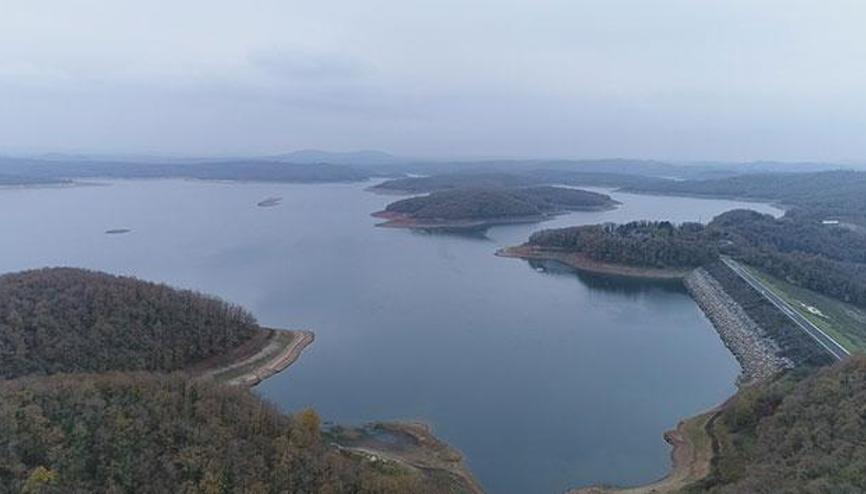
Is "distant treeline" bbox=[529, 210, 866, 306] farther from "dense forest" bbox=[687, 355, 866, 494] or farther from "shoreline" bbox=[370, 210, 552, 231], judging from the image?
"dense forest" bbox=[687, 355, 866, 494]

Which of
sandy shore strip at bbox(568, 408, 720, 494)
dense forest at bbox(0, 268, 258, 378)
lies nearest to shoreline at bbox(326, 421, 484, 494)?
sandy shore strip at bbox(568, 408, 720, 494)

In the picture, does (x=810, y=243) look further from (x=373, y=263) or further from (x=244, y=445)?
(x=244, y=445)

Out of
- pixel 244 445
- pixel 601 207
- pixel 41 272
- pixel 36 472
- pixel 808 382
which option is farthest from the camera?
pixel 601 207

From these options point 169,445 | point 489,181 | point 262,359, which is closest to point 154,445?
point 169,445

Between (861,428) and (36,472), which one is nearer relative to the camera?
(36,472)

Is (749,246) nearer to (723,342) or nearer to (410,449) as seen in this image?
(723,342)

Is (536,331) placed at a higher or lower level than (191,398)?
lower

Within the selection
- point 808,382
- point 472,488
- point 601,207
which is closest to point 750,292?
point 808,382
